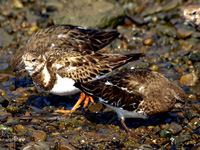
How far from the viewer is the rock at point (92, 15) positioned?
34.6 ft

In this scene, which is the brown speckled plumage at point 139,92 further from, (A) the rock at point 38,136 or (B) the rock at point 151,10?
(B) the rock at point 151,10

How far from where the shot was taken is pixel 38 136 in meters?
5.83

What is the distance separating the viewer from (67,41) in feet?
26.4

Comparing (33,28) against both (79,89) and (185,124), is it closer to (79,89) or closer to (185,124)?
(79,89)

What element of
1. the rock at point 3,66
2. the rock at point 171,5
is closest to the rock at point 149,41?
the rock at point 171,5

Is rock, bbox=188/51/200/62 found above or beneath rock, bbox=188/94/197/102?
above

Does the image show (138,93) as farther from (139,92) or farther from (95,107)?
(95,107)

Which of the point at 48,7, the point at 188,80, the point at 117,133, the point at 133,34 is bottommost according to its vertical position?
the point at 117,133

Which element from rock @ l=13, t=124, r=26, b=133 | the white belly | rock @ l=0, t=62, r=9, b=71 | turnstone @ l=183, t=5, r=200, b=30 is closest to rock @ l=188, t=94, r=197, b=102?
the white belly

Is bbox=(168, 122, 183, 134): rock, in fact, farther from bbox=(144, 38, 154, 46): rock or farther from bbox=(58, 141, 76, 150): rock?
bbox=(144, 38, 154, 46): rock

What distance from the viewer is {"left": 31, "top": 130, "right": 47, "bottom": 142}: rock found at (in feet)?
19.0

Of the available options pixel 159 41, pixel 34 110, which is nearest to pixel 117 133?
pixel 34 110

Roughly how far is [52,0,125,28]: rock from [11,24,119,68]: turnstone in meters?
2.09

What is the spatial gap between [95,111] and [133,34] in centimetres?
403
